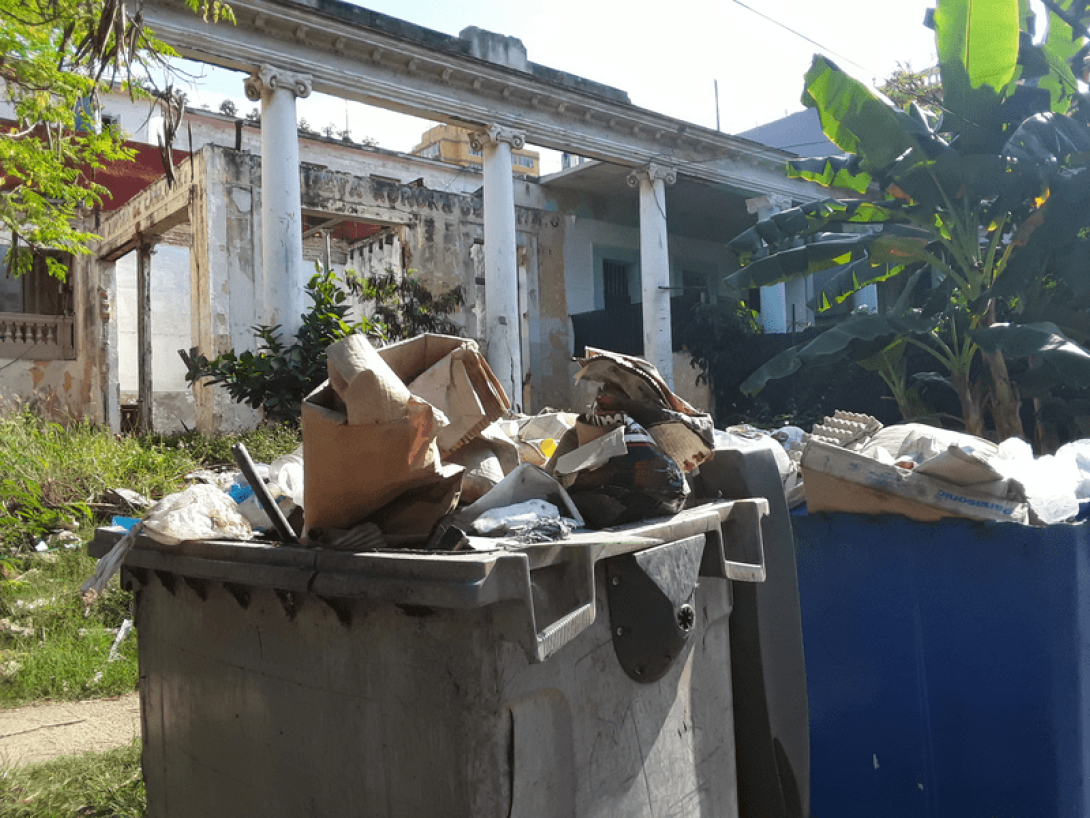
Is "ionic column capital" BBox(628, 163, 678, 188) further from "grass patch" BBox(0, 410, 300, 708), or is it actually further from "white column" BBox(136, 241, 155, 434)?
"white column" BBox(136, 241, 155, 434)

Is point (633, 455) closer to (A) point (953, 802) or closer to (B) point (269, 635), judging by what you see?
(B) point (269, 635)

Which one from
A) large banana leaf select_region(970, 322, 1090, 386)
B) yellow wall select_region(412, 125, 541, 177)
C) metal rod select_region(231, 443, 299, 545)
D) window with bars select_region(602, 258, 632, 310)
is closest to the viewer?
metal rod select_region(231, 443, 299, 545)

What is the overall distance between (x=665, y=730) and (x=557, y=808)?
338 mm

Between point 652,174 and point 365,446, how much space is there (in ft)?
40.9

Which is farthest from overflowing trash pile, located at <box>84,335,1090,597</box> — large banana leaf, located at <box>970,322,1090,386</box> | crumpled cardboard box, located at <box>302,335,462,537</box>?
large banana leaf, located at <box>970,322,1090,386</box>

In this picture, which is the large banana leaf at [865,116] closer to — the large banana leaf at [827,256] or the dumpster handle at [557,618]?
the large banana leaf at [827,256]

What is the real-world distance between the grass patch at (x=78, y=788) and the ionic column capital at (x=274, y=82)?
7719 mm

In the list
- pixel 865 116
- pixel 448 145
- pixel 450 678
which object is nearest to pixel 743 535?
pixel 450 678

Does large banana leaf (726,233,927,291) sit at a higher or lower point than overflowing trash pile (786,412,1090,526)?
higher

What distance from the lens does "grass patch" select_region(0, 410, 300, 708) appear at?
4148mm

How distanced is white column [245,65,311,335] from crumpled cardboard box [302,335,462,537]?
7901 mm

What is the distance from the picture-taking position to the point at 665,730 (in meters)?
1.65

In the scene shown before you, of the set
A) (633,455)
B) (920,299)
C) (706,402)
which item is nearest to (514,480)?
(633,455)

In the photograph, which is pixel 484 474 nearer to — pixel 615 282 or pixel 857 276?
pixel 857 276
